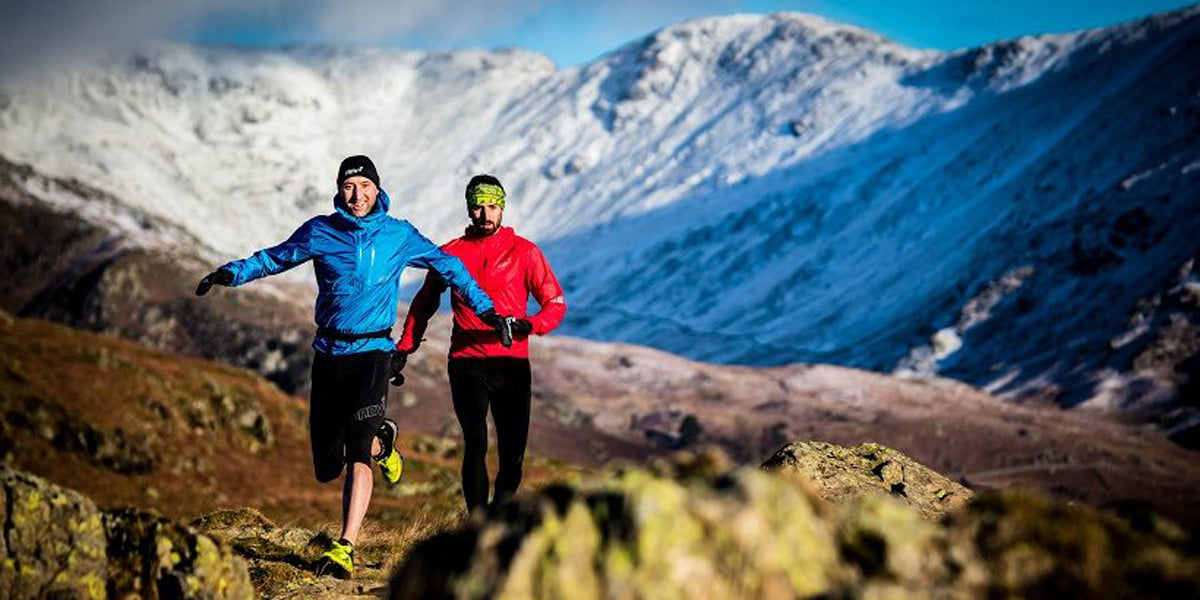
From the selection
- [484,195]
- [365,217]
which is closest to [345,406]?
[365,217]

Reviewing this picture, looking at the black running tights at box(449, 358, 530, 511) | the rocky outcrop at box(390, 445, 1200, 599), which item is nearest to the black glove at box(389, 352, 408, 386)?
the black running tights at box(449, 358, 530, 511)

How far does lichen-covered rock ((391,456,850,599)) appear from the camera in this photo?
2.78 meters

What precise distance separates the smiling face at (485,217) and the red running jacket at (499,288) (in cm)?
6

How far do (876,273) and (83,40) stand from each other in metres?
155

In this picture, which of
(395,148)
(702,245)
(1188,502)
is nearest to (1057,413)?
(1188,502)

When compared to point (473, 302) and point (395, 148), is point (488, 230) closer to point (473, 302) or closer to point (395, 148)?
point (473, 302)

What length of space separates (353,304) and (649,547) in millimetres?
4839

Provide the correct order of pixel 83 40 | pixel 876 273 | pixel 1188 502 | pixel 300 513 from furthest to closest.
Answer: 1. pixel 83 40
2. pixel 876 273
3. pixel 1188 502
4. pixel 300 513

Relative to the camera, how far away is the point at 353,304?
7.21 m

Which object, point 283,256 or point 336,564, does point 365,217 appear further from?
point 336,564

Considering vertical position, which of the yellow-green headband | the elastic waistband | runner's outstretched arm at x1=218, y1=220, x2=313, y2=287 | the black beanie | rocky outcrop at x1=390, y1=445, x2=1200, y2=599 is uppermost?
the black beanie

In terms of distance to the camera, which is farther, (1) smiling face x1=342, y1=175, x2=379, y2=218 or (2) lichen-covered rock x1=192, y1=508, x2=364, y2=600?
(1) smiling face x1=342, y1=175, x2=379, y2=218

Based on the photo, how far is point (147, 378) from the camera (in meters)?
33.2

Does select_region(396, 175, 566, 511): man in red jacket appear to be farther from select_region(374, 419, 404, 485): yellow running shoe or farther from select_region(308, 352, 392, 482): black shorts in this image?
select_region(374, 419, 404, 485): yellow running shoe
